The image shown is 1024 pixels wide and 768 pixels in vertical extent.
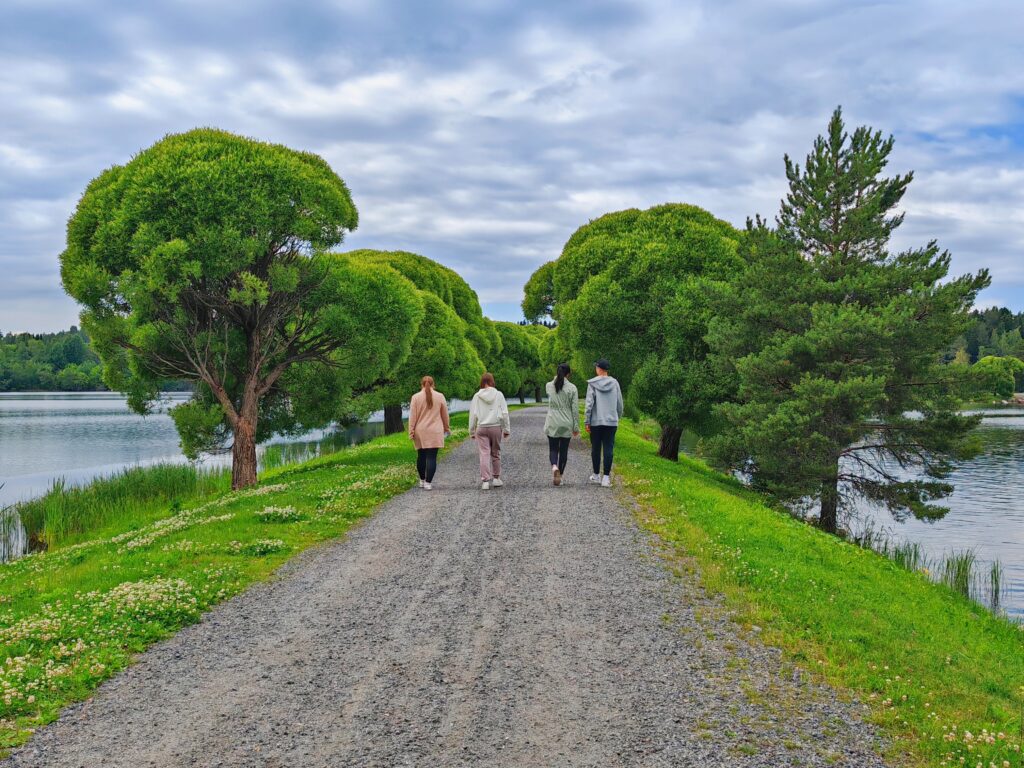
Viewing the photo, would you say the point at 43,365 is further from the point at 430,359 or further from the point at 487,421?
the point at 487,421

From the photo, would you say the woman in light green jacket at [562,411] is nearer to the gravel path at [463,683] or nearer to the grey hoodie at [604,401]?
the grey hoodie at [604,401]

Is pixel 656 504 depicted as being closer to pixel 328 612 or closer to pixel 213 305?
pixel 328 612

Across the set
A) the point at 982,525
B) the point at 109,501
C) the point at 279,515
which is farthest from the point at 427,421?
the point at 982,525

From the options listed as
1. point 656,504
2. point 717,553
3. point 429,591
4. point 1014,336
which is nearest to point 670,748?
point 429,591

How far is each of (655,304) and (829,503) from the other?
955 centimetres

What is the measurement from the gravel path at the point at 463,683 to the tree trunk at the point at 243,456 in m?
13.1

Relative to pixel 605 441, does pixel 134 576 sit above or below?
below

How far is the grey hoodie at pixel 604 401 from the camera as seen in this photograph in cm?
1633

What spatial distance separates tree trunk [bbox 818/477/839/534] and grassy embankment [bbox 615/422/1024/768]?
7.96m

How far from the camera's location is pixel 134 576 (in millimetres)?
9742

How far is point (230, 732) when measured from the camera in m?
5.48

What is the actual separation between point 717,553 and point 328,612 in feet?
19.2

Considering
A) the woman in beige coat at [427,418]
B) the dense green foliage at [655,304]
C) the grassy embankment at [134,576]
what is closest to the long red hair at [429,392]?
the woman in beige coat at [427,418]

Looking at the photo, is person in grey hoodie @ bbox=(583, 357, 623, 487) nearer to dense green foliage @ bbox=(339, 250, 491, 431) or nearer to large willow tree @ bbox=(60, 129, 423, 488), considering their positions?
large willow tree @ bbox=(60, 129, 423, 488)
